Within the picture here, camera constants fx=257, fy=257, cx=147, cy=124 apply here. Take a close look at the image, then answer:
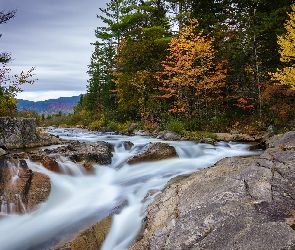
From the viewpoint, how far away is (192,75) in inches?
700

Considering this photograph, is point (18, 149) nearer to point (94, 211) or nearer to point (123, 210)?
point (94, 211)

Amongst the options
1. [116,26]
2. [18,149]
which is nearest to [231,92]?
[116,26]

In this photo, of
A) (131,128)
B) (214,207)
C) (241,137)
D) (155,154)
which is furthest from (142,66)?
(214,207)

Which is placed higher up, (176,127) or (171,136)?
(176,127)

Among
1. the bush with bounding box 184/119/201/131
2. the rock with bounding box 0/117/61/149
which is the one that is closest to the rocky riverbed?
the rock with bounding box 0/117/61/149

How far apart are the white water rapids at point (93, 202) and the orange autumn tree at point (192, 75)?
26.9 feet

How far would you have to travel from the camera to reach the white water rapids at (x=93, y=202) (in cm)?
500

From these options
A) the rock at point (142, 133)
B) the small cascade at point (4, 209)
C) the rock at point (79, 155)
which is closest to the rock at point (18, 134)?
the rock at point (79, 155)

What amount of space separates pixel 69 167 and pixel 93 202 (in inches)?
68.4

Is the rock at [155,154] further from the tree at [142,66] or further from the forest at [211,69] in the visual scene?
the tree at [142,66]

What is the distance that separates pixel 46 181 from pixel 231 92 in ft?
56.1

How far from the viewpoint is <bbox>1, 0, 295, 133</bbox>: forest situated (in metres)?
16.5

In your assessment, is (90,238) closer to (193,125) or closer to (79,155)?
(79,155)

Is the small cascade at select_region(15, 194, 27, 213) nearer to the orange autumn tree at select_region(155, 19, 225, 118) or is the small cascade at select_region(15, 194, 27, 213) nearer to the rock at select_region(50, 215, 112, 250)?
the rock at select_region(50, 215, 112, 250)
